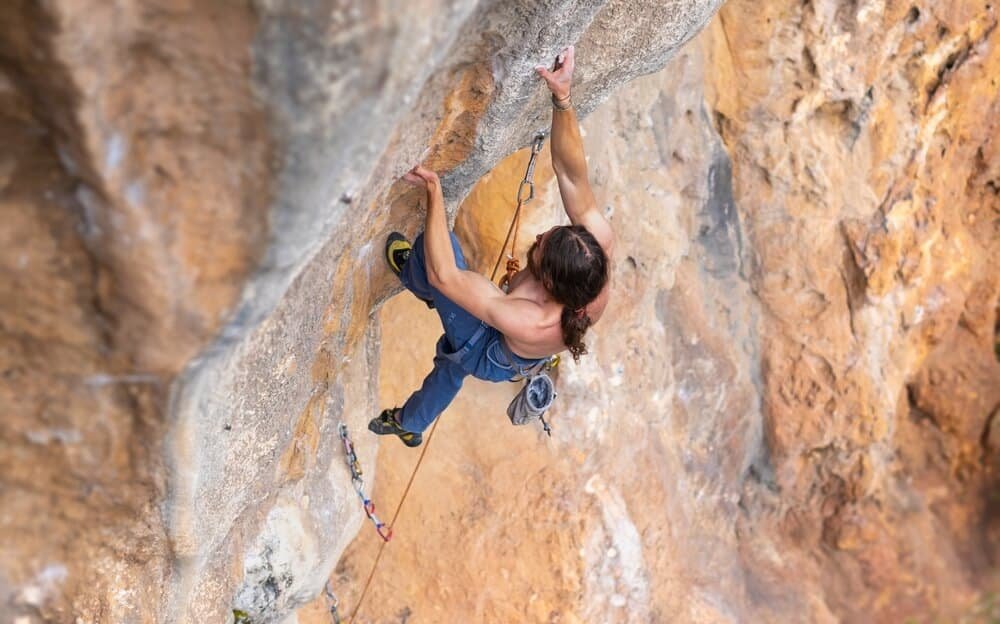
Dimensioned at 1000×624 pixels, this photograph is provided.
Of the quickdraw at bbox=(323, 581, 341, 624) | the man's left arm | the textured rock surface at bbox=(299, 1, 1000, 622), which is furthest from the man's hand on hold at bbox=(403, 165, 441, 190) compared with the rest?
the quickdraw at bbox=(323, 581, 341, 624)

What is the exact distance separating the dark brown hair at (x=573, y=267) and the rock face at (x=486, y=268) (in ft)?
1.54

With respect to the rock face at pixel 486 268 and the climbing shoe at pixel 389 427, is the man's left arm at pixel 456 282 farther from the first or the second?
the climbing shoe at pixel 389 427

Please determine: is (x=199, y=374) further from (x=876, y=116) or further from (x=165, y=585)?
(x=876, y=116)

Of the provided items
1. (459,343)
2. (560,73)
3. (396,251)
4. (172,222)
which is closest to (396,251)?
(396,251)

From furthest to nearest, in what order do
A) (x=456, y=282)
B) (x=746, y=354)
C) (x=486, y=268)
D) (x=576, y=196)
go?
(x=746, y=354) → (x=486, y=268) → (x=576, y=196) → (x=456, y=282)

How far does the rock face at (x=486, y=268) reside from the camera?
1.52m

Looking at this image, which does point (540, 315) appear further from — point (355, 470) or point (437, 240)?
point (355, 470)

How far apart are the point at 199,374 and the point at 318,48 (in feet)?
2.50

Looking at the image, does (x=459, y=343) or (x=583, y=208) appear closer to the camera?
(x=583, y=208)

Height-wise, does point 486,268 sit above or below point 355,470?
above

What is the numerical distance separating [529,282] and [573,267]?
279 millimetres

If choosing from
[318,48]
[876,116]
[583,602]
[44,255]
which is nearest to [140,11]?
[318,48]

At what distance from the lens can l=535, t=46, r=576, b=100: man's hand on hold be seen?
2.59m

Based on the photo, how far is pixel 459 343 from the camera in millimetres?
3178
